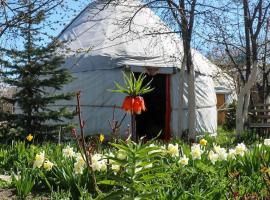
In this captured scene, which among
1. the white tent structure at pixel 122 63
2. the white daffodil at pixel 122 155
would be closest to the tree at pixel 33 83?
the white tent structure at pixel 122 63

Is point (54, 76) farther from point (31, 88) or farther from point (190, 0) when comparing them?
point (190, 0)

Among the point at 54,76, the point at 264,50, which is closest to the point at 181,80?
the point at 54,76

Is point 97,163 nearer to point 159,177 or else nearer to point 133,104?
point 159,177

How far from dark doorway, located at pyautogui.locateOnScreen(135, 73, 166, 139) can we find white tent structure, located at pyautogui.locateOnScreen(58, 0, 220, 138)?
0.03 meters

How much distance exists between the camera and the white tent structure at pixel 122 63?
1191cm

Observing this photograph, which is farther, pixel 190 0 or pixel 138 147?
pixel 190 0

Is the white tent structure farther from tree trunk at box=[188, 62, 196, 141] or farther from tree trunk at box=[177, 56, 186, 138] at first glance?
tree trunk at box=[188, 62, 196, 141]

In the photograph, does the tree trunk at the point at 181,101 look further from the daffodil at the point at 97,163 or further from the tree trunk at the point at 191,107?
the daffodil at the point at 97,163

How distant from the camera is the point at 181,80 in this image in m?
11.7

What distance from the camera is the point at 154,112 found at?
14.5 metres

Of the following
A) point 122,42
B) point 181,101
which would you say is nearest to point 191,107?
point 181,101

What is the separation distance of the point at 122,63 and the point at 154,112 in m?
3.15

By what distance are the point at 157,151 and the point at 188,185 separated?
4.71 feet

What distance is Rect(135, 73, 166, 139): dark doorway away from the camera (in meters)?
14.1
